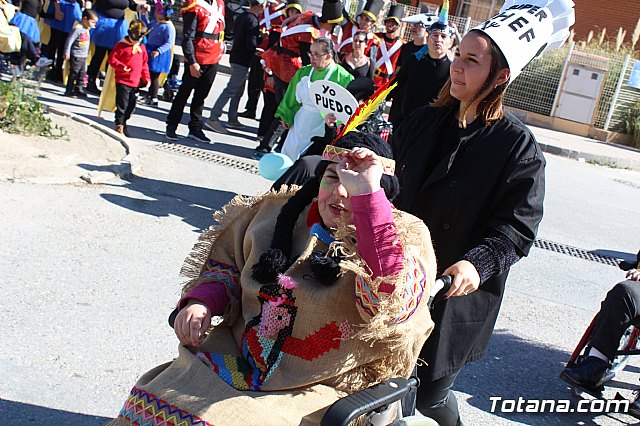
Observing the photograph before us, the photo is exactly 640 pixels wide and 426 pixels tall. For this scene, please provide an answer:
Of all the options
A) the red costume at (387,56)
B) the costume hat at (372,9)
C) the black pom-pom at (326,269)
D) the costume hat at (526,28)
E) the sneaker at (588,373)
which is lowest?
the sneaker at (588,373)

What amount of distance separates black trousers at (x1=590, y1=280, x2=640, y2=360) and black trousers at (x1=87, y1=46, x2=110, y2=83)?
9.87 metres

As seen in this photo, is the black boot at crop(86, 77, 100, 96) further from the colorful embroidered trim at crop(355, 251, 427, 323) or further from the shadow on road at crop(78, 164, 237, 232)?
the colorful embroidered trim at crop(355, 251, 427, 323)

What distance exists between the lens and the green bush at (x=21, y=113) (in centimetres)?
815

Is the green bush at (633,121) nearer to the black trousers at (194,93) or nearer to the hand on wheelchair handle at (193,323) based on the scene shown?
the black trousers at (194,93)

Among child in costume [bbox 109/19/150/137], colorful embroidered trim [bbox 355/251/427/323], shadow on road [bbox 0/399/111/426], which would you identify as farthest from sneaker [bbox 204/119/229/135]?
colorful embroidered trim [bbox 355/251/427/323]

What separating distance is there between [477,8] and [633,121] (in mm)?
11567

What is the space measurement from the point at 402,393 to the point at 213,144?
27.9ft

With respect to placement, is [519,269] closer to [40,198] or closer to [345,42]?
[40,198]

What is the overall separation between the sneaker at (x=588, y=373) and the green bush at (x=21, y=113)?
20.2 feet

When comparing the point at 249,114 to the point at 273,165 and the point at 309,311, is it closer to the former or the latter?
the point at 273,165

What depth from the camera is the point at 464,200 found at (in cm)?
285

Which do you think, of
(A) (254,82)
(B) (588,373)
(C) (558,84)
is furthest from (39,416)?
(C) (558,84)

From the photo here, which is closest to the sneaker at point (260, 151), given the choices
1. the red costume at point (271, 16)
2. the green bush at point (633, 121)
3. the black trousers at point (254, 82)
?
the black trousers at point (254, 82)

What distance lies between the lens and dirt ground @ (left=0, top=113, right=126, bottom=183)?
22.8ft
